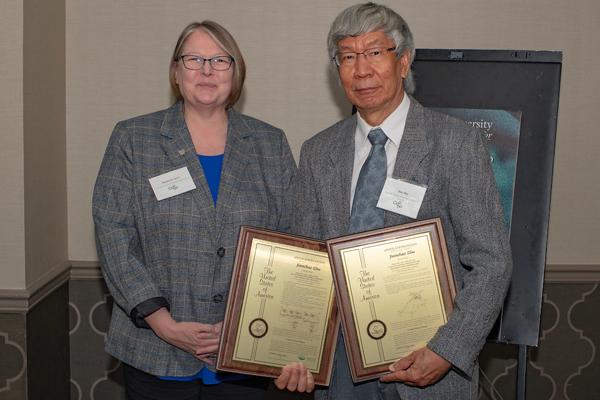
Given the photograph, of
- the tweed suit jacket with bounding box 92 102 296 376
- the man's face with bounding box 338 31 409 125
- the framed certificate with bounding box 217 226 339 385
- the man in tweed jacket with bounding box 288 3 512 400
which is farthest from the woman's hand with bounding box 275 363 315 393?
the man's face with bounding box 338 31 409 125

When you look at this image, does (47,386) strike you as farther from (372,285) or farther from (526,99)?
(526,99)

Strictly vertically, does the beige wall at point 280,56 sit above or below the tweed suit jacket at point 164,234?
above

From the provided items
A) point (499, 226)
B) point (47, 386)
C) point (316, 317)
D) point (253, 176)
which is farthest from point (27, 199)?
point (499, 226)

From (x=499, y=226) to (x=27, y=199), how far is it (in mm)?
1952

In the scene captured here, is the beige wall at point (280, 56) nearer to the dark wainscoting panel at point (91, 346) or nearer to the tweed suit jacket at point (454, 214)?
the dark wainscoting panel at point (91, 346)

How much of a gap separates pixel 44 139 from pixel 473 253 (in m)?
2.04

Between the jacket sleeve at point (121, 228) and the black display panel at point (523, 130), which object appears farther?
the black display panel at point (523, 130)

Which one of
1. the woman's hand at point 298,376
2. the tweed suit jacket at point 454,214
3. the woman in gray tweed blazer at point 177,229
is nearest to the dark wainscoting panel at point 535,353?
the woman in gray tweed blazer at point 177,229

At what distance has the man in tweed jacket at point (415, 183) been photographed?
195 cm

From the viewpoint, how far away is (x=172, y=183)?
2.31 metres

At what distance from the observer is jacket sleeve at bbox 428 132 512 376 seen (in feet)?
6.33

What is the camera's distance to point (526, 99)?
8.73 feet

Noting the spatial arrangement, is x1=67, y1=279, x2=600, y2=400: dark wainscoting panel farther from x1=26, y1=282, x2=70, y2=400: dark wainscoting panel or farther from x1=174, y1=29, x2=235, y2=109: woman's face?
x1=174, y1=29, x2=235, y2=109: woman's face

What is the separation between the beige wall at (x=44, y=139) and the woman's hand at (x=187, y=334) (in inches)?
39.2
